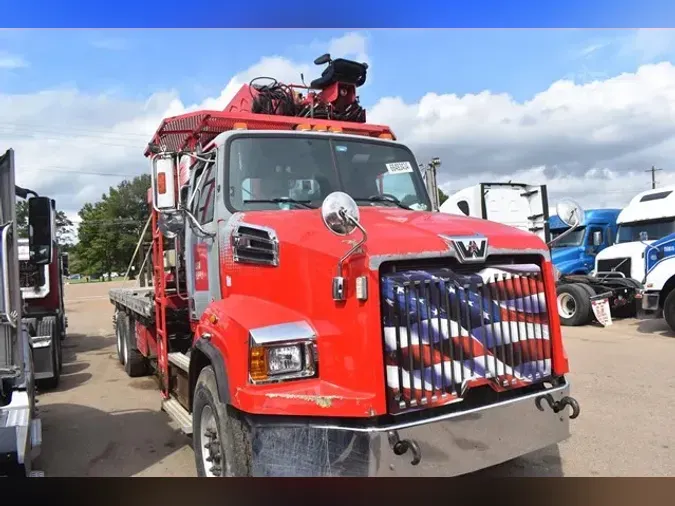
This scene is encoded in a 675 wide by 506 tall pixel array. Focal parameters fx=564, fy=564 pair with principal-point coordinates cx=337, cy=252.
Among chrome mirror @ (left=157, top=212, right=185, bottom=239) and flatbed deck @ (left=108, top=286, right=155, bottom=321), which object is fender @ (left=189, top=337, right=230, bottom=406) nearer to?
chrome mirror @ (left=157, top=212, right=185, bottom=239)

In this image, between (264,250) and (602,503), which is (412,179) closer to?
(264,250)

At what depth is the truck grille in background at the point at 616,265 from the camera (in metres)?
12.6

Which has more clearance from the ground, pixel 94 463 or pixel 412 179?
pixel 412 179

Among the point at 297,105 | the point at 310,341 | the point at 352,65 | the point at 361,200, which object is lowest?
the point at 310,341

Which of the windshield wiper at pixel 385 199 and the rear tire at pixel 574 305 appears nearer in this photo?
the windshield wiper at pixel 385 199

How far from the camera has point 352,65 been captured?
5.88 m

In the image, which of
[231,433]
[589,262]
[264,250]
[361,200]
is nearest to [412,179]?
[361,200]

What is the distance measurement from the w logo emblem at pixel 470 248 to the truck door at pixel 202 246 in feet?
5.81

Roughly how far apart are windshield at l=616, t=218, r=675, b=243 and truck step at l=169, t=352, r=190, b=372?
11.1m

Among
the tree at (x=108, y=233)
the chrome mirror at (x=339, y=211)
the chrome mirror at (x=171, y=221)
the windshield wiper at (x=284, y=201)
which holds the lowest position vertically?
the chrome mirror at (x=339, y=211)

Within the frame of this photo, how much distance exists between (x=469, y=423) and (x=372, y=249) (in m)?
1.06

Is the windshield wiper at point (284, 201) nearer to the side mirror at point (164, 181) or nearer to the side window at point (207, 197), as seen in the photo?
the side window at point (207, 197)

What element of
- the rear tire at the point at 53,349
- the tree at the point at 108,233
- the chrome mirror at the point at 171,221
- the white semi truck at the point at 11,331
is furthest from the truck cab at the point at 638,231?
the tree at the point at 108,233

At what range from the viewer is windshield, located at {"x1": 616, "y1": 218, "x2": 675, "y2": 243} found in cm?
1218
